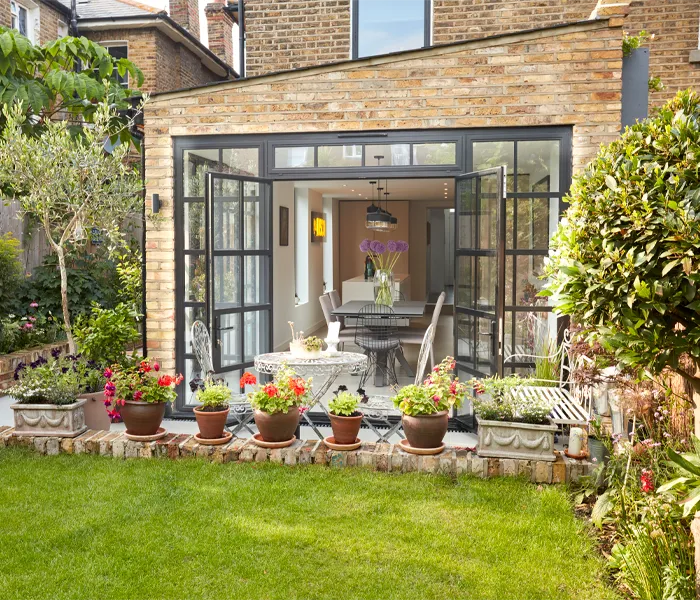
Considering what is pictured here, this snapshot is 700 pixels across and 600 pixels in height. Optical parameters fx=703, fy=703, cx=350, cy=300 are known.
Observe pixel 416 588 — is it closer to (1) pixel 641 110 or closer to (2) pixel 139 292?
(1) pixel 641 110

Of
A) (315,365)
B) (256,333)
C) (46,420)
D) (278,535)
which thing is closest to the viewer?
(278,535)

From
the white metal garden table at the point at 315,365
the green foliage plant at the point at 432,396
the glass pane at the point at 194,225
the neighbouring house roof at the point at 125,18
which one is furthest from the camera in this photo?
the neighbouring house roof at the point at 125,18

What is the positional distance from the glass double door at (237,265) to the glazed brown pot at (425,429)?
78.5 inches

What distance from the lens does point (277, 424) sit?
483 centimetres

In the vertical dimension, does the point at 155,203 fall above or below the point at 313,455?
above

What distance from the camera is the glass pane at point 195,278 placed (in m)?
6.25

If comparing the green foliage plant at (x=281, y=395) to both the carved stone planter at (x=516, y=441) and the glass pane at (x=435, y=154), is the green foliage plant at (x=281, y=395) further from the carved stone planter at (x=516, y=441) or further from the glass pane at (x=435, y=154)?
the glass pane at (x=435, y=154)

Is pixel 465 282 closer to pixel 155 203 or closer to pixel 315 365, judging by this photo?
pixel 315 365

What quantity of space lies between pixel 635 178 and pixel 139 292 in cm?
577

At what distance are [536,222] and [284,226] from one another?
5793 mm

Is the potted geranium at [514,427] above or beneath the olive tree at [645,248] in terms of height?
beneath

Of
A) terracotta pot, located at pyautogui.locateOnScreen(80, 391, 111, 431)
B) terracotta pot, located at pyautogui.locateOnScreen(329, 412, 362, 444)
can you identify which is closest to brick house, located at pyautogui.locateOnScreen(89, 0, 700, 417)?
terracotta pot, located at pyautogui.locateOnScreen(80, 391, 111, 431)

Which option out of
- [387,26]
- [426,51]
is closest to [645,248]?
[426,51]

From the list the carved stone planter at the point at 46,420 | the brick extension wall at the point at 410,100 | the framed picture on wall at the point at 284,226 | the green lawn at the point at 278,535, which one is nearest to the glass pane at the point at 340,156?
the brick extension wall at the point at 410,100
